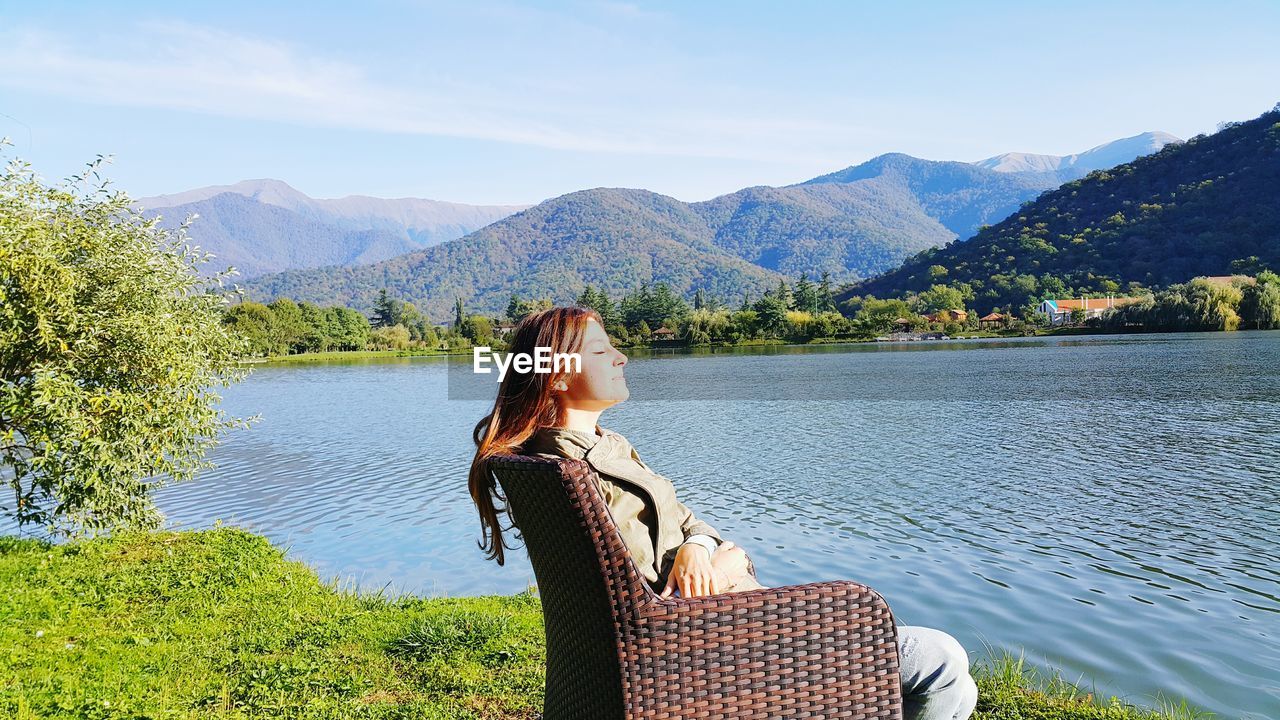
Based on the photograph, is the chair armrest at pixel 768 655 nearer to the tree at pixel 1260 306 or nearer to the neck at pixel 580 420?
the neck at pixel 580 420

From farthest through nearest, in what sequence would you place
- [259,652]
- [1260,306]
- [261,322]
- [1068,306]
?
1. [1068,306]
2. [261,322]
3. [1260,306]
4. [259,652]

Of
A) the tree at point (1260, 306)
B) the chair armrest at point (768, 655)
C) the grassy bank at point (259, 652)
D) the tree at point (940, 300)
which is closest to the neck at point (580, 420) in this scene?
the chair armrest at point (768, 655)

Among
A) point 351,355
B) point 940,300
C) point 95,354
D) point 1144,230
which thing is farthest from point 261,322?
point 1144,230

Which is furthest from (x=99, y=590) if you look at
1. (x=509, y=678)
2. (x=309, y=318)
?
(x=309, y=318)

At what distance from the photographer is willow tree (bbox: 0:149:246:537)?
730 centimetres

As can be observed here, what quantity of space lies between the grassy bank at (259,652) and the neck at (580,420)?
1.92 m

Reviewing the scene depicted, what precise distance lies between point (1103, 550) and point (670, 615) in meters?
8.59

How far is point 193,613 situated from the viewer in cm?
561

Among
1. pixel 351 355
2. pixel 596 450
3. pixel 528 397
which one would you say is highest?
pixel 528 397

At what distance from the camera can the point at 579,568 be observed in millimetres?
2104

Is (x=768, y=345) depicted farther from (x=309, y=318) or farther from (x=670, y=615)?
(x=670, y=615)

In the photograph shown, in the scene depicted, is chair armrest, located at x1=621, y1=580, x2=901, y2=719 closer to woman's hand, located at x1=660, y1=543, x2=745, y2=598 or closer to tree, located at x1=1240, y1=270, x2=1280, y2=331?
woman's hand, located at x1=660, y1=543, x2=745, y2=598

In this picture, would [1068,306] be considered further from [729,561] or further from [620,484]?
[620,484]

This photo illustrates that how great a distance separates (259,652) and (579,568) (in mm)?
3340
